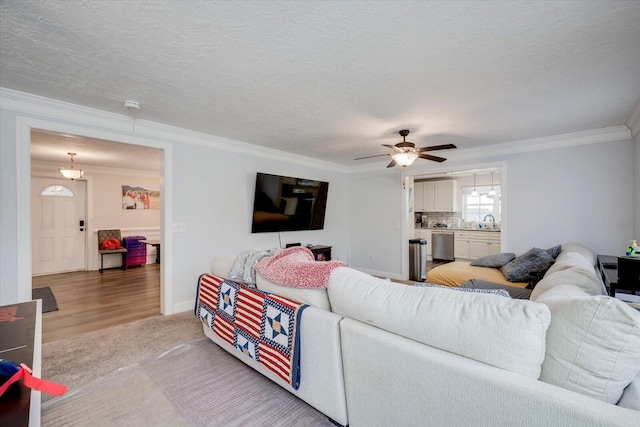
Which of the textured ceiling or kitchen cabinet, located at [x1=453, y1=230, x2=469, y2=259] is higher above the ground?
the textured ceiling

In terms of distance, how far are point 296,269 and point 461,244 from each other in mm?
6715

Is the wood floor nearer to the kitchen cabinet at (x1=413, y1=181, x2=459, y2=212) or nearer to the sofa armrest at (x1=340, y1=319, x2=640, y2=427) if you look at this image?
the sofa armrest at (x1=340, y1=319, x2=640, y2=427)

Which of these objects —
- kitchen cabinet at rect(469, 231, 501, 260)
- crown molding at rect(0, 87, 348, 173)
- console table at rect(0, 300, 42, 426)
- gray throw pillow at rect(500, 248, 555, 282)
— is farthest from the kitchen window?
console table at rect(0, 300, 42, 426)

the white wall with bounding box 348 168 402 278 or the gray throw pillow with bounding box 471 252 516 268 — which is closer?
the gray throw pillow with bounding box 471 252 516 268

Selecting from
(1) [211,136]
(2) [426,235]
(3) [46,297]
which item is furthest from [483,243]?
(3) [46,297]

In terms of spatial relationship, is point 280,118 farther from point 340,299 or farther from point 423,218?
point 423,218

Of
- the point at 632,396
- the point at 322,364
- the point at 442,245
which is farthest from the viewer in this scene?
the point at 442,245

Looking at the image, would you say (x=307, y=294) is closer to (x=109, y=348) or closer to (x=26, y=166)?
(x=109, y=348)

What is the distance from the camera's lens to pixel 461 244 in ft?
24.4

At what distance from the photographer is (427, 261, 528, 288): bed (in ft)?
11.4

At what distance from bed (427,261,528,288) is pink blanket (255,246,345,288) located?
7.37 feet

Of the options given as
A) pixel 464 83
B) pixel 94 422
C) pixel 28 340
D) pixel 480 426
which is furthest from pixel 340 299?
pixel 464 83

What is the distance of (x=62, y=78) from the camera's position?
2.37m

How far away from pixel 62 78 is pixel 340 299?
2.82m
